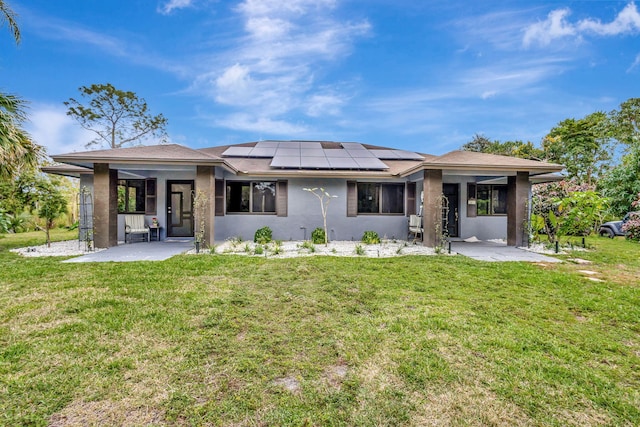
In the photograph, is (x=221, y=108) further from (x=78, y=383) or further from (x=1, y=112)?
(x=78, y=383)

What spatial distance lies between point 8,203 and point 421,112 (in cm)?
2300

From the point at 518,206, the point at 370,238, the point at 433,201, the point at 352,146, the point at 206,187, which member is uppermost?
the point at 352,146

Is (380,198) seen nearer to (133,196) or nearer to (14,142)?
(133,196)

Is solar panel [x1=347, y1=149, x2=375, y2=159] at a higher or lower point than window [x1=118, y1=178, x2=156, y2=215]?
higher

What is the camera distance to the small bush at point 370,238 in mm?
10867

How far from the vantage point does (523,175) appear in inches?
392

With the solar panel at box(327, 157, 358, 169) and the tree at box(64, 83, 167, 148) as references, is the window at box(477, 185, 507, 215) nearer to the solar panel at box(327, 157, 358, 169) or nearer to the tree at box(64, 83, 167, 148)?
the solar panel at box(327, 157, 358, 169)

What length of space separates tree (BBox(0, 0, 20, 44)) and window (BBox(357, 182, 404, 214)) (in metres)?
11.7

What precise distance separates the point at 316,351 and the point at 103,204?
9.17 meters

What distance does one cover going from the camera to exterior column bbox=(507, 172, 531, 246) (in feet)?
32.8

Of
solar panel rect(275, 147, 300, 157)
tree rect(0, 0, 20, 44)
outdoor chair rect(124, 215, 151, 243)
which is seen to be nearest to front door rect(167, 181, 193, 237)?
outdoor chair rect(124, 215, 151, 243)

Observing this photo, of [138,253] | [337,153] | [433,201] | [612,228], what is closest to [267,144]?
[337,153]

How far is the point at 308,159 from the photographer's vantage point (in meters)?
12.4

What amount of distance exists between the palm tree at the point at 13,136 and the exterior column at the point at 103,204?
5.85 feet
